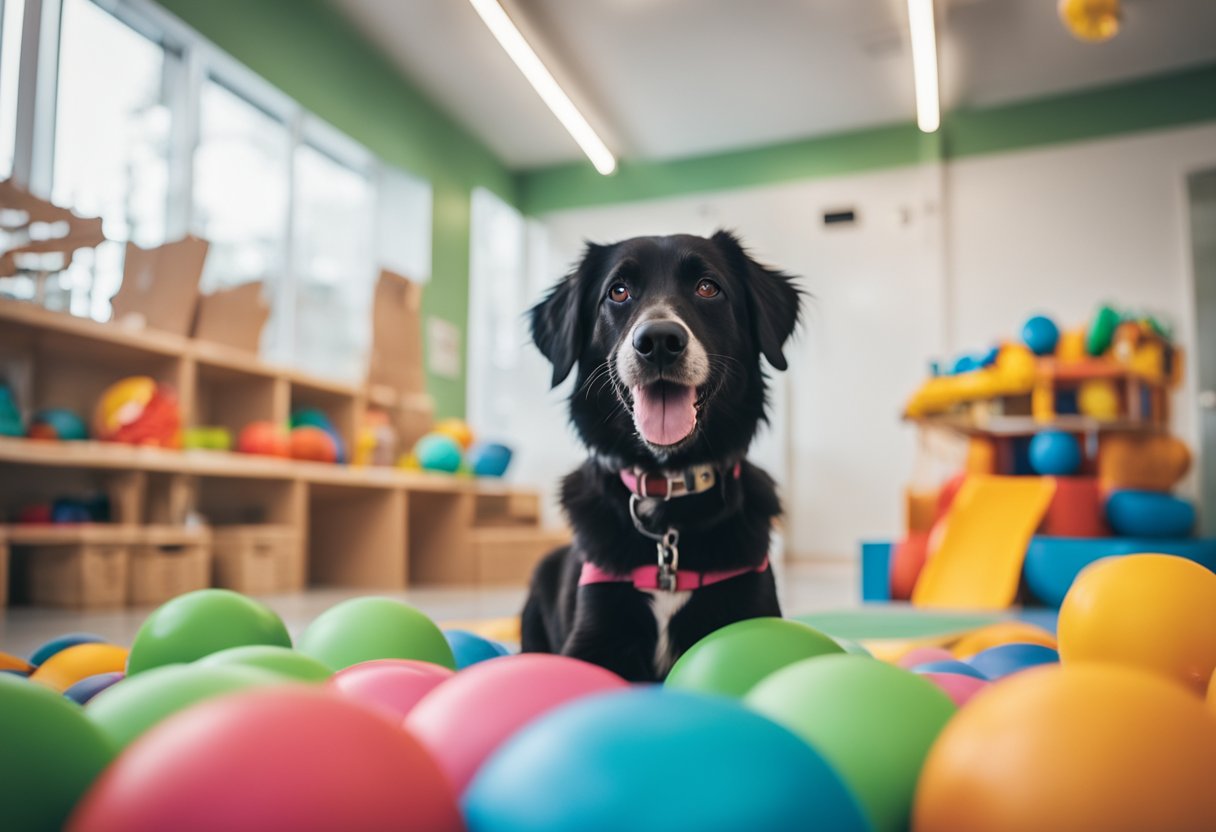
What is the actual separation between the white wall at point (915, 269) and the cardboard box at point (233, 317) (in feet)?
9.12

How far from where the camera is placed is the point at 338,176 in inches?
272

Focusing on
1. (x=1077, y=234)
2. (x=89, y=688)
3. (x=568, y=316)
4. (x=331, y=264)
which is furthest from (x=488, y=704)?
(x=1077, y=234)

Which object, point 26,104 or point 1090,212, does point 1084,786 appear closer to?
point 26,104

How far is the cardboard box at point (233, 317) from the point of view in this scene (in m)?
4.70

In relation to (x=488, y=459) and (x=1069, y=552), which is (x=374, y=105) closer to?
(x=488, y=459)

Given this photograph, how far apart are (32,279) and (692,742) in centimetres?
267

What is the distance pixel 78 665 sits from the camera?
1.58m

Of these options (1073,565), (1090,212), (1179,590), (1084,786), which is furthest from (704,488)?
(1090,212)

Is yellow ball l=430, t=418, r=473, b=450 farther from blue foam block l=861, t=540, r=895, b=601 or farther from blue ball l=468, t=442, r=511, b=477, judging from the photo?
blue foam block l=861, t=540, r=895, b=601

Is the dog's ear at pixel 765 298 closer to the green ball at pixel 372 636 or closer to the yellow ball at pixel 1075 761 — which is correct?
the green ball at pixel 372 636

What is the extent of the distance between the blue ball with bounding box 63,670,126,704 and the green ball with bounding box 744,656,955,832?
1078 mm

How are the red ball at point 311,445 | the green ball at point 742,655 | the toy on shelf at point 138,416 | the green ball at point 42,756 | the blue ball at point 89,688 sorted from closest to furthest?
the green ball at point 42,756 → the green ball at point 742,655 → the blue ball at point 89,688 → the toy on shelf at point 138,416 → the red ball at point 311,445

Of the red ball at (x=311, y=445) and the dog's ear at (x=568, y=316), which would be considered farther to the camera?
the red ball at (x=311, y=445)

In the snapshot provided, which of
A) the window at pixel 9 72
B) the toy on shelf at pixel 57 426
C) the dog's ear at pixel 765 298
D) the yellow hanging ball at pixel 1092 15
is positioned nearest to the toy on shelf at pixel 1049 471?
the yellow hanging ball at pixel 1092 15
